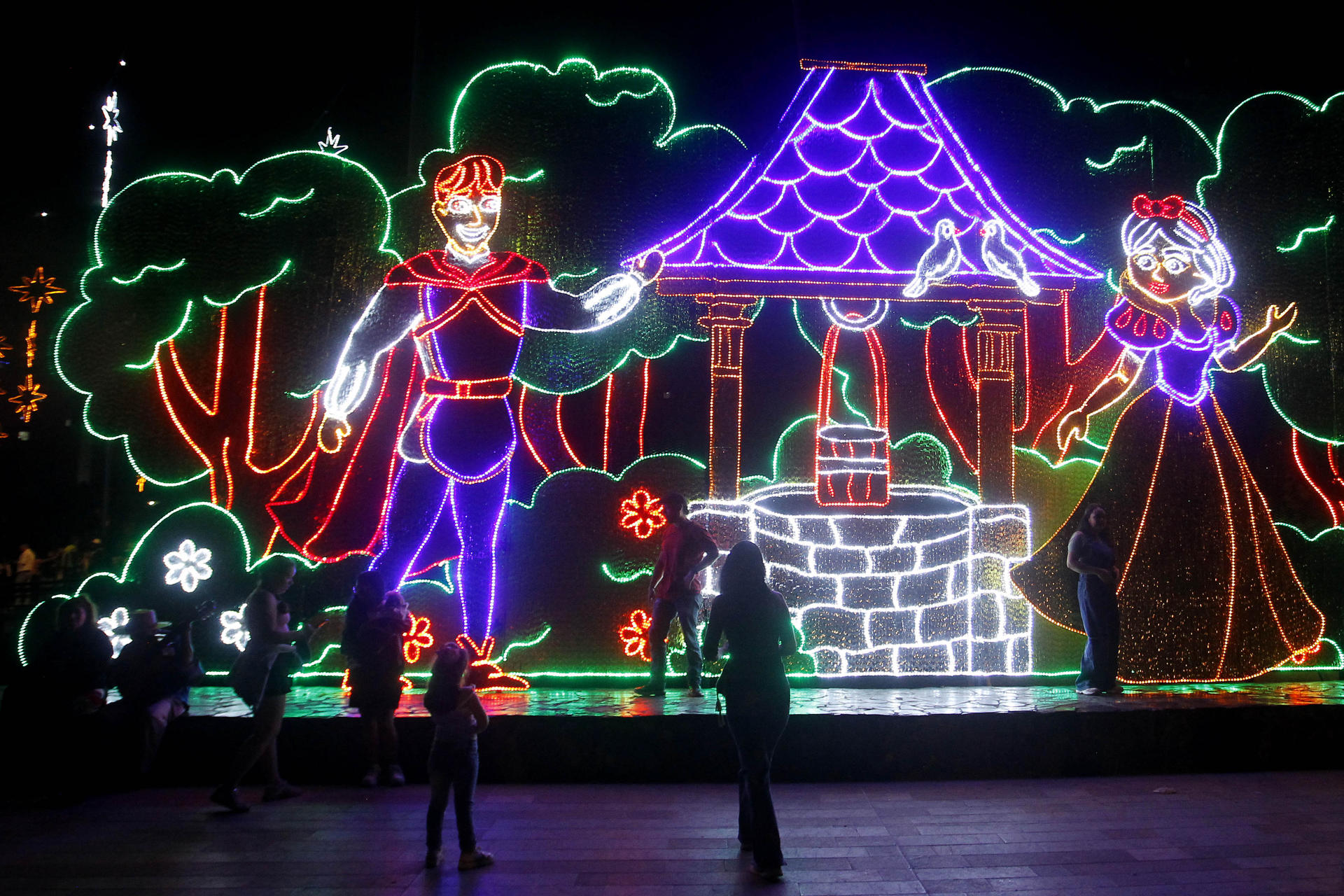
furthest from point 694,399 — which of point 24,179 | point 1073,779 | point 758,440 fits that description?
point 24,179

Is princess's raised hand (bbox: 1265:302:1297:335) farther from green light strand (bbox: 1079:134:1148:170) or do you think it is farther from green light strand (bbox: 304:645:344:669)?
green light strand (bbox: 304:645:344:669)

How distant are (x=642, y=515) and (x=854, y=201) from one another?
2952mm

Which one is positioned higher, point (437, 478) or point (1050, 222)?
point (1050, 222)

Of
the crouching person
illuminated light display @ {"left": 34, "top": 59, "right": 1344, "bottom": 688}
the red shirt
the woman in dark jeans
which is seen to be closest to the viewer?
the woman in dark jeans

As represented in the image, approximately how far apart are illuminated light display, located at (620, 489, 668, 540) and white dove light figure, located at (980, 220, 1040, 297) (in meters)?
3.14

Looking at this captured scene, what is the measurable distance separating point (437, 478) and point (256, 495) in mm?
1517

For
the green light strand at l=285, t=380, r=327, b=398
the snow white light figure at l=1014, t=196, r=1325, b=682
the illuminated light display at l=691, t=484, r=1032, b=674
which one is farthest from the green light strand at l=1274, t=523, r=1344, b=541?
the green light strand at l=285, t=380, r=327, b=398

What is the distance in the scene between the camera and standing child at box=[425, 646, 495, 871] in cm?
437

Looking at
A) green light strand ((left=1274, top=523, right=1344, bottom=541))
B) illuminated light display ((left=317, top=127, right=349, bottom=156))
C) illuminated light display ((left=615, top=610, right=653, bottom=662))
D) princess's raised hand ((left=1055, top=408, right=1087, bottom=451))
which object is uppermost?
illuminated light display ((left=317, top=127, right=349, bottom=156))

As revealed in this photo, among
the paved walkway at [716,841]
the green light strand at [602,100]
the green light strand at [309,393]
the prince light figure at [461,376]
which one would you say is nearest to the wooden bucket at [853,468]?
the prince light figure at [461,376]

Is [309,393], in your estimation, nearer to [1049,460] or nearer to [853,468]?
[853,468]

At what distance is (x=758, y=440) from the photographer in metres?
8.16

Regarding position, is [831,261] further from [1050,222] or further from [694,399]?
[1050,222]

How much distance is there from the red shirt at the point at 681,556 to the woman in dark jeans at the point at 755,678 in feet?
7.88
